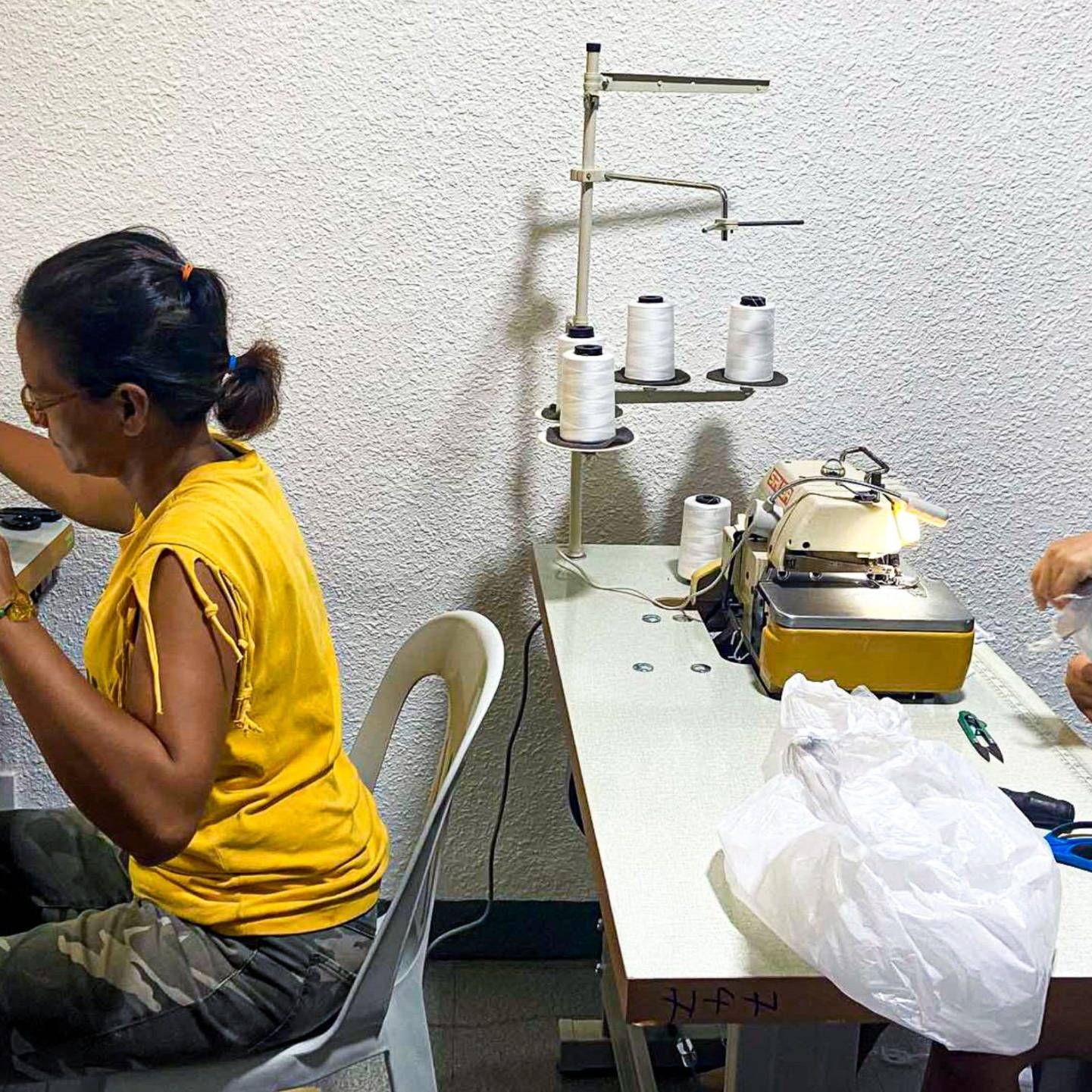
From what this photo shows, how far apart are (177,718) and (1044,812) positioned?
80 centimetres

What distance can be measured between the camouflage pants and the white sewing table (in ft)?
1.00

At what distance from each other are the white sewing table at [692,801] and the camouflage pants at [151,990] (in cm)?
31

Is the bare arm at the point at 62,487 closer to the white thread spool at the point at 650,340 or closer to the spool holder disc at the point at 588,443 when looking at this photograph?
the spool holder disc at the point at 588,443

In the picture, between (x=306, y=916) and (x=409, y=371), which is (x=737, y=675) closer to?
(x=306, y=916)

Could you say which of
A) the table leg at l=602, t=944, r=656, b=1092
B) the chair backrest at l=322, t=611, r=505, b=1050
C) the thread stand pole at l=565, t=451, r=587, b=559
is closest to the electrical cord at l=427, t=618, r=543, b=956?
the thread stand pole at l=565, t=451, r=587, b=559

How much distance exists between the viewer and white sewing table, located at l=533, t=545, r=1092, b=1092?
104 cm

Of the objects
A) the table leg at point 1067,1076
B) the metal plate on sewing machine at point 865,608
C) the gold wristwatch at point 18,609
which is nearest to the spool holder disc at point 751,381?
the metal plate on sewing machine at point 865,608

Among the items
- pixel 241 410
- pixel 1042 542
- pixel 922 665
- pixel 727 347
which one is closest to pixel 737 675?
pixel 922 665

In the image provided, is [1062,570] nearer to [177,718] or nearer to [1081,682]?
[1081,682]

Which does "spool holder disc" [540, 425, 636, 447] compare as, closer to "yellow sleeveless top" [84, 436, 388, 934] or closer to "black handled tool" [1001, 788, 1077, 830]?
"yellow sleeveless top" [84, 436, 388, 934]

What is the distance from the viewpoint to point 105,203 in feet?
6.40

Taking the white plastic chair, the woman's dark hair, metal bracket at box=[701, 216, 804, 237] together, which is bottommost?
the white plastic chair

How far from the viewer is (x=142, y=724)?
3.86 ft

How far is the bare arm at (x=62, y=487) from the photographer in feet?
5.75
